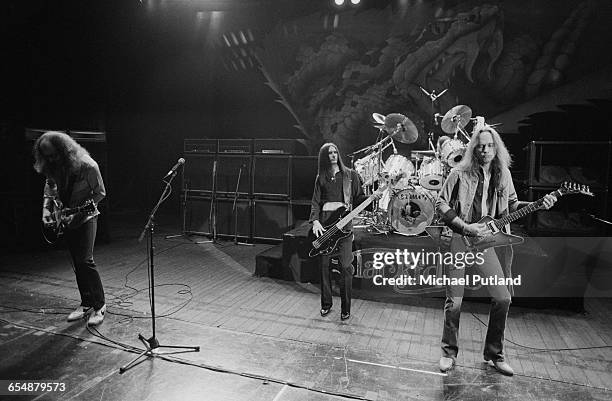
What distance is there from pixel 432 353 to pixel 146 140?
10.7 m

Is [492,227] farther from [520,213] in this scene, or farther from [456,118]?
[456,118]

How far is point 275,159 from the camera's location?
8398 mm

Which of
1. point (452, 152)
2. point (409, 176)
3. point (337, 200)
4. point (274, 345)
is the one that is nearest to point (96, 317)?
point (274, 345)

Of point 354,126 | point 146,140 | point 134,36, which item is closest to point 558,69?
point 354,126

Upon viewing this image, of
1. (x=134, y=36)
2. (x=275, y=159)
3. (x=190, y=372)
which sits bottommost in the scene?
(x=190, y=372)

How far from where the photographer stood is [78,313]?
4.36 metres

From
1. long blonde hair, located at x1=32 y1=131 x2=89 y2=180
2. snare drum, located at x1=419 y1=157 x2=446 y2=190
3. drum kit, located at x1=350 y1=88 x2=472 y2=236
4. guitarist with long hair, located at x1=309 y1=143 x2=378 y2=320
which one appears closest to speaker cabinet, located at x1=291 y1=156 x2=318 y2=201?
drum kit, located at x1=350 y1=88 x2=472 y2=236

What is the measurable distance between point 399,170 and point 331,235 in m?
2.50

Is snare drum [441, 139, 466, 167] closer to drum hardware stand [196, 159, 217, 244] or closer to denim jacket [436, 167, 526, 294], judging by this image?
denim jacket [436, 167, 526, 294]

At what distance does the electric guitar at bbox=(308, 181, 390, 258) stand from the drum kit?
1.36 m

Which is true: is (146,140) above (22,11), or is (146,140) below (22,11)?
below

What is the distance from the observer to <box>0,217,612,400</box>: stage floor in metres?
3.06

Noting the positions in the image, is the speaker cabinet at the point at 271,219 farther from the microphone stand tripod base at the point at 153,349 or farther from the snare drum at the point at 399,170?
the microphone stand tripod base at the point at 153,349

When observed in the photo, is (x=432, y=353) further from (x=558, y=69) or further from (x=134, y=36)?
(x=134, y=36)
